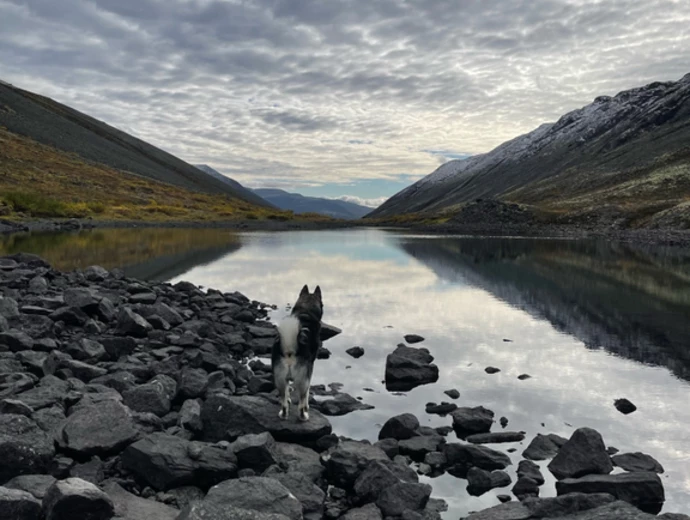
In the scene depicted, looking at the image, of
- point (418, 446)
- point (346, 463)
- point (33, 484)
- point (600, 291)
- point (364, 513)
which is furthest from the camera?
point (600, 291)

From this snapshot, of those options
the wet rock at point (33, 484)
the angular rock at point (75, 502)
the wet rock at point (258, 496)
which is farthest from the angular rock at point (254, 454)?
the wet rock at point (33, 484)

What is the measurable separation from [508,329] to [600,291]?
55.3 ft

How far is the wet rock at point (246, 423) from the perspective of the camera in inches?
474

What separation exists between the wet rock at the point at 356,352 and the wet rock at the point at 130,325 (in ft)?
25.8

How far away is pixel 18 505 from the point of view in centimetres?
732

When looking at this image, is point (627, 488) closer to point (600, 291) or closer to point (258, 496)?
point (258, 496)

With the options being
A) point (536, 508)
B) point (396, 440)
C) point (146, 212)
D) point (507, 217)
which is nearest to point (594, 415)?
point (396, 440)

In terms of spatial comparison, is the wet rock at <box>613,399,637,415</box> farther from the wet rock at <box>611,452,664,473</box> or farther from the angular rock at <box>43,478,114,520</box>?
the angular rock at <box>43,478,114,520</box>

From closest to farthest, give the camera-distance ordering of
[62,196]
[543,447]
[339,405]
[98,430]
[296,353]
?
1. [98,430]
2. [296,353]
3. [543,447]
4. [339,405]
5. [62,196]

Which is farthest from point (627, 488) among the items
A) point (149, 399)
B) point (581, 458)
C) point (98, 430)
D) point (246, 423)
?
point (149, 399)

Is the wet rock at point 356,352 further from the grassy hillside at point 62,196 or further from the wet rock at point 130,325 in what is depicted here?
the grassy hillside at point 62,196

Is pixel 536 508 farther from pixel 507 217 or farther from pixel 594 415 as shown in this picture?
pixel 507 217

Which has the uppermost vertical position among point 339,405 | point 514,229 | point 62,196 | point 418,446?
point 514,229

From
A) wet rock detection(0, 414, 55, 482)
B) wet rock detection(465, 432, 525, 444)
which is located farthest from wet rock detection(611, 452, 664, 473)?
wet rock detection(0, 414, 55, 482)
